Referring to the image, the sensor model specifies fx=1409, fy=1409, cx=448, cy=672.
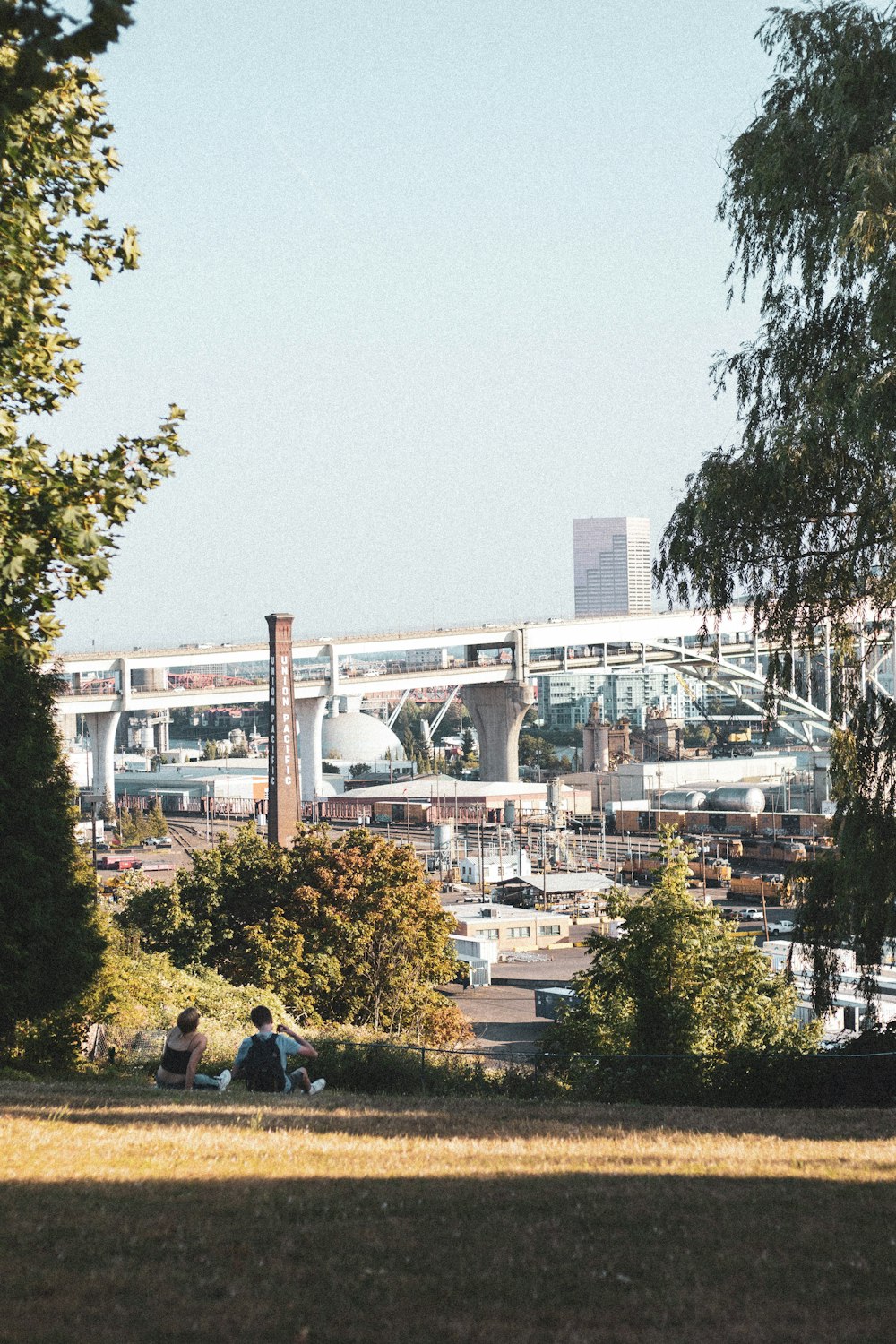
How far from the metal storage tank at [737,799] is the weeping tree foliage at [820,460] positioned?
7686cm

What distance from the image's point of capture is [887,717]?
481 inches

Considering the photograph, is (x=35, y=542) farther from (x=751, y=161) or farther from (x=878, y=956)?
(x=878, y=956)

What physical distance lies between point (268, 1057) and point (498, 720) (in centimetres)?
8823

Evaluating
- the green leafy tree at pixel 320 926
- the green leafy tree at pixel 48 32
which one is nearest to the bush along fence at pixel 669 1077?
the green leafy tree at pixel 48 32

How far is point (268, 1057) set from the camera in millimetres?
10281

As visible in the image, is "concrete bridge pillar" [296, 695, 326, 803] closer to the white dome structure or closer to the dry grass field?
the white dome structure

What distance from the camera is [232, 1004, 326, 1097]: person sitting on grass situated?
10141mm

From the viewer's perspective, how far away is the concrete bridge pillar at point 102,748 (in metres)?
83.9

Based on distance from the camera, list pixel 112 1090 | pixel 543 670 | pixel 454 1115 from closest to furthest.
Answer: pixel 454 1115 < pixel 112 1090 < pixel 543 670

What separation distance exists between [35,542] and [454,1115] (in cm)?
472

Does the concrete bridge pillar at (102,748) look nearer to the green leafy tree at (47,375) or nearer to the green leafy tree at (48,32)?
the green leafy tree at (47,375)

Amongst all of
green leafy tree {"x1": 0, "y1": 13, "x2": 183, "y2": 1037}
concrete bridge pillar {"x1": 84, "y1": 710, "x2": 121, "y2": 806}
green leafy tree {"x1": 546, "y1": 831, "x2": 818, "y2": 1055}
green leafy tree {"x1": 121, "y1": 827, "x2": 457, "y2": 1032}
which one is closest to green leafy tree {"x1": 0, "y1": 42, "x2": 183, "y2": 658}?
green leafy tree {"x1": 0, "y1": 13, "x2": 183, "y2": 1037}

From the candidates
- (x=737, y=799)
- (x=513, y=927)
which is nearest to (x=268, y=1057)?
(x=513, y=927)

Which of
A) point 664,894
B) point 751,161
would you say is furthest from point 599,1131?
point 664,894
